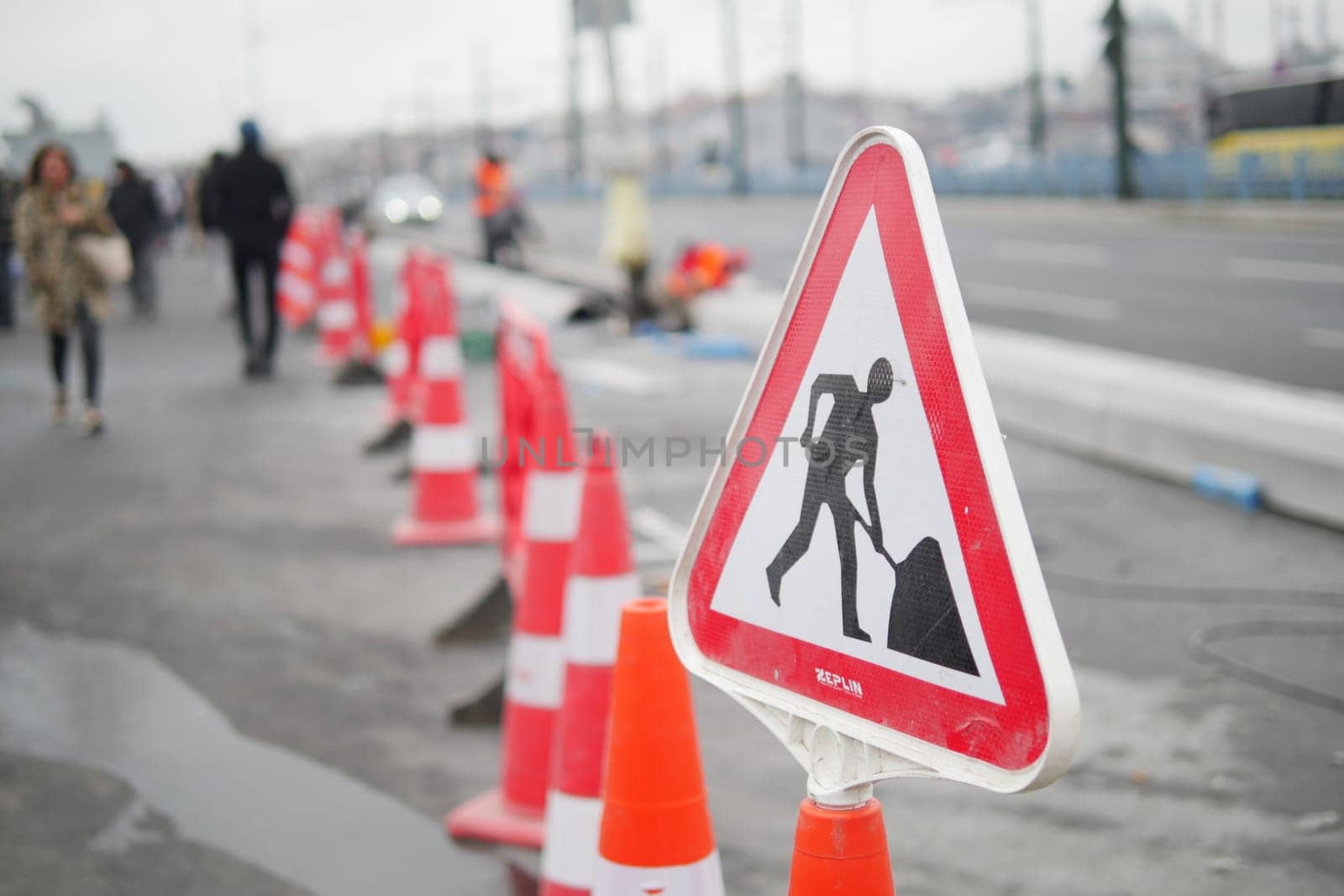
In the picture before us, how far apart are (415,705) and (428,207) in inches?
2326

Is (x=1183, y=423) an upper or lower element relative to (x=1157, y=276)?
lower

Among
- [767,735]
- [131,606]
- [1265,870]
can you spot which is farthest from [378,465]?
[1265,870]

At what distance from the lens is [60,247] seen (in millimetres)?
10477

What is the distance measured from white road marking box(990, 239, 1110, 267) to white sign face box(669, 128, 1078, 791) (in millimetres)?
20347

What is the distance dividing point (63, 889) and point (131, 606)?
8.94ft

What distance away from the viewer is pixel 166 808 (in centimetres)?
420

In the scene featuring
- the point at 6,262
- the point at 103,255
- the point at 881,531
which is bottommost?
the point at 881,531

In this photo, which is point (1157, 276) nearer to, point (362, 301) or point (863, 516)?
point (362, 301)

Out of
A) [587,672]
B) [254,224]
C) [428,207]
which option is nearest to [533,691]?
[587,672]

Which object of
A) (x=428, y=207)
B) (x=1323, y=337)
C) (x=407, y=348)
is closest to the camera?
(x=407, y=348)

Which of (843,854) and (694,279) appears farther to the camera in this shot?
(694,279)

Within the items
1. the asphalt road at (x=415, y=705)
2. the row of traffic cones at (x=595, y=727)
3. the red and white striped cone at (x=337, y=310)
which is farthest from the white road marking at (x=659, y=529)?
the red and white striped cone at (x=337, y=310)

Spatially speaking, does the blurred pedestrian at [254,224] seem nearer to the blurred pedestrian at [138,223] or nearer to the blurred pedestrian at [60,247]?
the blurred pedestrian at [60,247]

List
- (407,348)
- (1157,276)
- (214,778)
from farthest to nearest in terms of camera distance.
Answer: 1. (1157,276)
2. (407,348)
3. (214,778)
